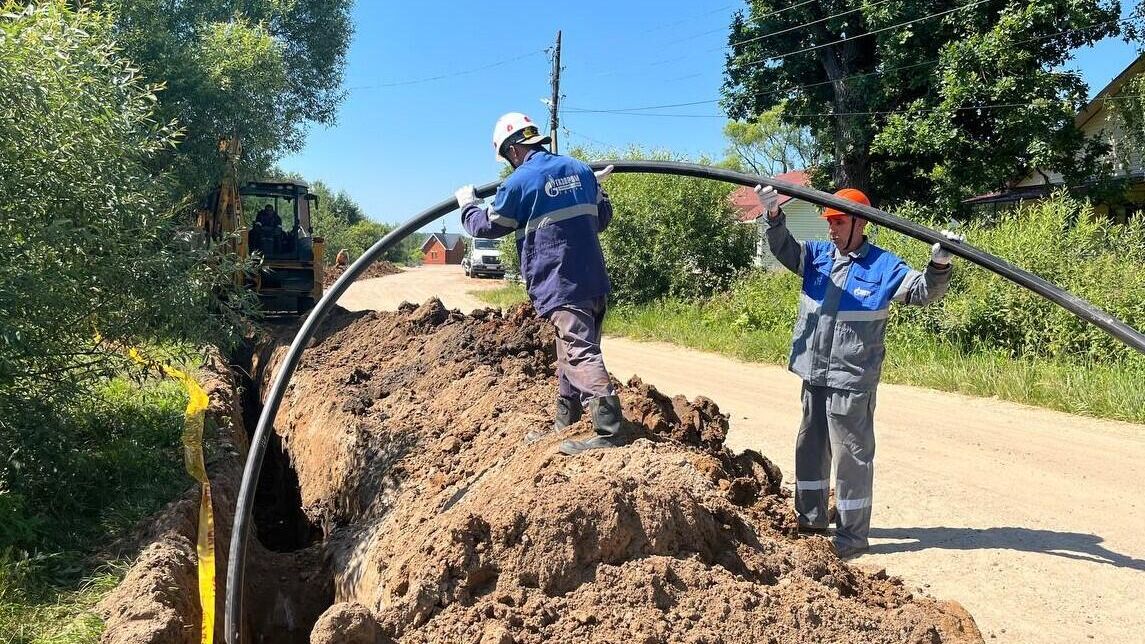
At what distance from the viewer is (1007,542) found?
506cm

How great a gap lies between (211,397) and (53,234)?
3.22 m

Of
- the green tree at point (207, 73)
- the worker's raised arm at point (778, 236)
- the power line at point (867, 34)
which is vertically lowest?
the worker's raised arm at point (778, 236)

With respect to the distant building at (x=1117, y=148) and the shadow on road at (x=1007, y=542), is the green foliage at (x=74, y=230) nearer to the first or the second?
the shadow on road at (x=1007, y=542)

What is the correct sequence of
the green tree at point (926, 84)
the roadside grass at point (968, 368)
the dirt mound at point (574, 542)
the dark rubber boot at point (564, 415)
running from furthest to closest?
the green tree at point (926, 84)
the roadside grass at point (968, 368)
the dark rubber boot at point (564, 415)
the dirt mound at point (574, 542)

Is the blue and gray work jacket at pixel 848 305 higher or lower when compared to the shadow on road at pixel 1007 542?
higher

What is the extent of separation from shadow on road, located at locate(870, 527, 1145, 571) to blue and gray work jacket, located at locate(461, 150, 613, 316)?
2415 mm

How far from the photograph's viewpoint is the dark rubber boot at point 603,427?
473 centimetres

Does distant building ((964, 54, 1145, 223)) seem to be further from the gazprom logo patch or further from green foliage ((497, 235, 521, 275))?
green foliage ((497, 235, 521, 275))

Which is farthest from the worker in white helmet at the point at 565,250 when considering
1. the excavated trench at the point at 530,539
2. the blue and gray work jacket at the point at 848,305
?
the blue and gray work jacket at the point at 848,305

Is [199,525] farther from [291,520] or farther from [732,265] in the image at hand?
[732,265]

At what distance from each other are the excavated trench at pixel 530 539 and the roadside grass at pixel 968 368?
218 inches

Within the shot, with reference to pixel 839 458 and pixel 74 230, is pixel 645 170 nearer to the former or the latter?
pixel 839 458

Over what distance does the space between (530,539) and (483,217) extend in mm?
2113

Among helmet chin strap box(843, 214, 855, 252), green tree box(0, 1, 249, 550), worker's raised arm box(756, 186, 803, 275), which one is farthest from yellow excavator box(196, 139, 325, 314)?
helmet chin strap box(843, 214, 855, 252)
